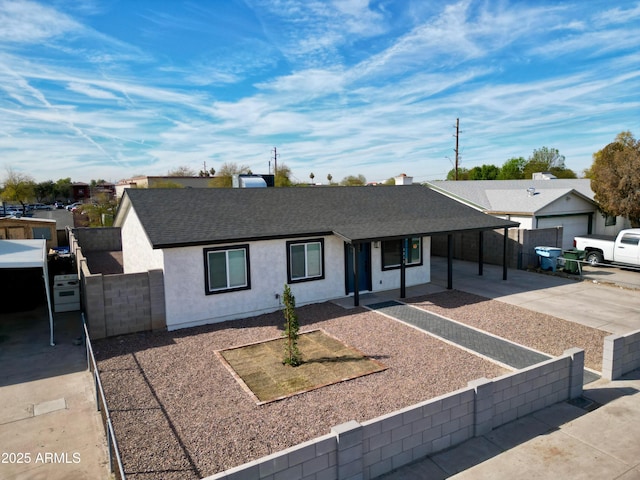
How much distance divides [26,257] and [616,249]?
2295cm

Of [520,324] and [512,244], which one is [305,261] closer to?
[520,324]

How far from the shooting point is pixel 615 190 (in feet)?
80.0

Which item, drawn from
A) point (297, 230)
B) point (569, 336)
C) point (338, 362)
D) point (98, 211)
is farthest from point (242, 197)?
point (98, 211)

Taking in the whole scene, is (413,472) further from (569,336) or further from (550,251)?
(550,251)

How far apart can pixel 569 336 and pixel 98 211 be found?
40274 millimetres

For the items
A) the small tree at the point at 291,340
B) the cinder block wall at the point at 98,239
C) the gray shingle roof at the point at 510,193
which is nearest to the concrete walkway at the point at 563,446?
the small tree at the point at 291,340

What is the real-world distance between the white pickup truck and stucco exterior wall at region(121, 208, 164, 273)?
19220mm

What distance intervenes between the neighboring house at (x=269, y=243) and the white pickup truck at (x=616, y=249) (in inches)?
217

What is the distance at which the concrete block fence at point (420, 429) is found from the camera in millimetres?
5320

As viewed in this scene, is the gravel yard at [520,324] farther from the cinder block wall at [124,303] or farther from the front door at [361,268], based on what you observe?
the cinder block wall at [124,303]

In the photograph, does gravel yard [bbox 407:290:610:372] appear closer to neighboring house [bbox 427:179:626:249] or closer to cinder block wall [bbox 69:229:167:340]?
cinder block wall [bbox 69:229:167:340]

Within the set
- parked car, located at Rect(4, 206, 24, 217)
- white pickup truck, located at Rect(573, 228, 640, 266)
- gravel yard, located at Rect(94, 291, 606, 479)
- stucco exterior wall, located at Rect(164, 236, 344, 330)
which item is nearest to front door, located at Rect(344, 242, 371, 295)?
stucco exterior wall, located at Rect(164, 236, 344, 330)

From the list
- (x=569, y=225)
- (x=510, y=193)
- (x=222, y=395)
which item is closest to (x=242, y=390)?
(x=222, y=395)

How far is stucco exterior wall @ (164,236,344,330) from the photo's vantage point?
12.4m
